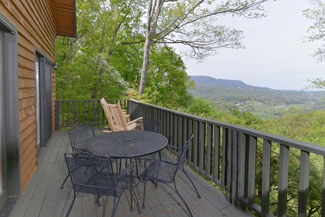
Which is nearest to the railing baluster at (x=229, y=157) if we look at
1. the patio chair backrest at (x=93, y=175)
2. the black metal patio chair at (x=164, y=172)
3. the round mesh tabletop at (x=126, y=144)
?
the black metal patio chair at (x=164, y=172)

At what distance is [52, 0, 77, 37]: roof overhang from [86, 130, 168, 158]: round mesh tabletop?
14.5 feet

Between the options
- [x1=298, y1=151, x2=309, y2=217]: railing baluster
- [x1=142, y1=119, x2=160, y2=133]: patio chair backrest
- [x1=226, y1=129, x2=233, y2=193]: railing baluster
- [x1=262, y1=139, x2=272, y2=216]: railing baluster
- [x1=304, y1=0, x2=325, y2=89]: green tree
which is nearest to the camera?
[x1=298, y1=151, x2=309, y2=217]: railing baluster

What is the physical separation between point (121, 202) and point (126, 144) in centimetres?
65

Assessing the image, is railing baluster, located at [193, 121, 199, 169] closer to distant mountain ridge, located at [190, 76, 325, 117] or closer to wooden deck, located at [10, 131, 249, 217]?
wooden deck, located at [10, 131, 249, 217]

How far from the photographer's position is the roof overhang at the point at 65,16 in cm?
557

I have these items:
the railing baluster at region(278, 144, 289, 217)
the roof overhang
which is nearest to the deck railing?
the railing baluster at region(278, 144, 289, 217)

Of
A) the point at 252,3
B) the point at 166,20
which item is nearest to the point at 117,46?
the point at 166,20

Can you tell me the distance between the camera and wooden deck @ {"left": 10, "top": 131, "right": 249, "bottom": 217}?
2178 mm

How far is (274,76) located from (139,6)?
1807cm

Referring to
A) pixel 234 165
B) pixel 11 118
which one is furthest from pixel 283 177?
pixel 11 118

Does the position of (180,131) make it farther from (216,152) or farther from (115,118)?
(115,118)

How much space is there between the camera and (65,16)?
243 inches

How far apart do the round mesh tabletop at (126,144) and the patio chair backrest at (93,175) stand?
27 cm

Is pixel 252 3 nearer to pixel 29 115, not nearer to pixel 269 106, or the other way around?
pixel 269 106
